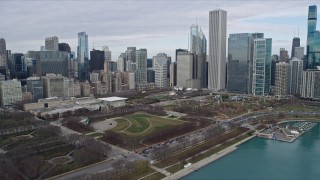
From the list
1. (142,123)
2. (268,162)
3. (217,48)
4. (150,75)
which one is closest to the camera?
(268,162)

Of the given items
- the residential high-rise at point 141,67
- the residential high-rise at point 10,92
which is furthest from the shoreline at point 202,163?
the residential high-rise at point 141,67

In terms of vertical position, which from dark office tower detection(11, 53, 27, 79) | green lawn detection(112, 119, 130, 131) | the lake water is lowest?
the lake water

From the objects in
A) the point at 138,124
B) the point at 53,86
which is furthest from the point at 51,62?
the point at 138,124

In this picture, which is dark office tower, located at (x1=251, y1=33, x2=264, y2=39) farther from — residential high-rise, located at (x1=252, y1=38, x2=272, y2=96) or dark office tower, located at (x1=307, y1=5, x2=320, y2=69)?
dark office tower, located at (x1=307, y1=5, x2=320, y2=69)

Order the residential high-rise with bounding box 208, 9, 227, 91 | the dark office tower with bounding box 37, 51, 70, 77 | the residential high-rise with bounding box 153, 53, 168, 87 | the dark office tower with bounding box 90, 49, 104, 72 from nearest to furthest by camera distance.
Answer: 1. the dark office tower with bounding box 37, 51, 70, 77
2. the residential high-rise with bounding box 208, 9, 227, 91
3. the residential high-rise with bounding box 153, 53, 168, 87
4. the dark office tower with bounding box 90, 49, 104, 72

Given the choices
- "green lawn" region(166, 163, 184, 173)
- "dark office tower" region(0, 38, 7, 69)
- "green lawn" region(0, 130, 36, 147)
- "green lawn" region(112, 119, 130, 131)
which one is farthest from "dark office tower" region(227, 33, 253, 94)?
"dark office tower" region(0, 38, 7, 69)

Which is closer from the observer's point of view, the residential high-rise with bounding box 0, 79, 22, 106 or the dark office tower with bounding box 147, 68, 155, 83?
the residential high-rise with bounding box 0, 79, 22, 106

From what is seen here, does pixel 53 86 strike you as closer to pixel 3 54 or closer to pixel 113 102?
pixel 113 102
